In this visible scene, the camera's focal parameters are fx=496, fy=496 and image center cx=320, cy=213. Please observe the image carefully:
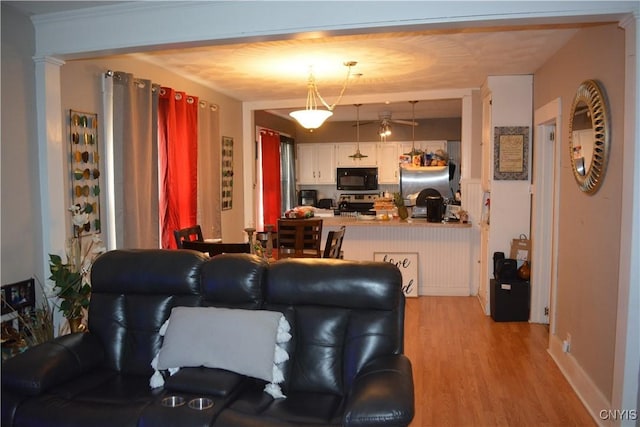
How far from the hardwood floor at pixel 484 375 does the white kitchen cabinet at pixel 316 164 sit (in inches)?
181

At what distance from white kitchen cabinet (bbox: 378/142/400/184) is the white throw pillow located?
6800mm

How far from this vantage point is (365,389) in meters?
2.08

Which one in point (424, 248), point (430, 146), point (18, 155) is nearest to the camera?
point (18, 155)

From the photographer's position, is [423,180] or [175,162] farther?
[423,180]

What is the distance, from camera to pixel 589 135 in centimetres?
312

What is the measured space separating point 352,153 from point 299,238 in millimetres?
5128

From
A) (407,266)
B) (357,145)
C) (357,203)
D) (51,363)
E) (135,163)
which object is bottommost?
(407,266)

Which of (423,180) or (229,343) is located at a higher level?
(423,180)

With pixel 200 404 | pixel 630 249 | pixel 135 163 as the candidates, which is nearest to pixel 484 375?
pixel 630 249

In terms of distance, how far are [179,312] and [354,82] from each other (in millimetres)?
3530

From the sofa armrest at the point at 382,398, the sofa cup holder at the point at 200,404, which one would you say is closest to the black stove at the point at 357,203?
the sofa armrest at the point at 382,398

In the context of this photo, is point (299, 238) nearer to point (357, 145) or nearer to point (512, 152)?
point (512, 152)

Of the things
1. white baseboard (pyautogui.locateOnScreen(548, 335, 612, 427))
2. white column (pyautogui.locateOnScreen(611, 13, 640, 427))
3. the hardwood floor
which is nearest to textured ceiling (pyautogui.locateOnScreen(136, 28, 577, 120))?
white column (pyautogui.locateOnScreen(611, 13, 640, 427))

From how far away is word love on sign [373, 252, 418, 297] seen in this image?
19.4 ft
